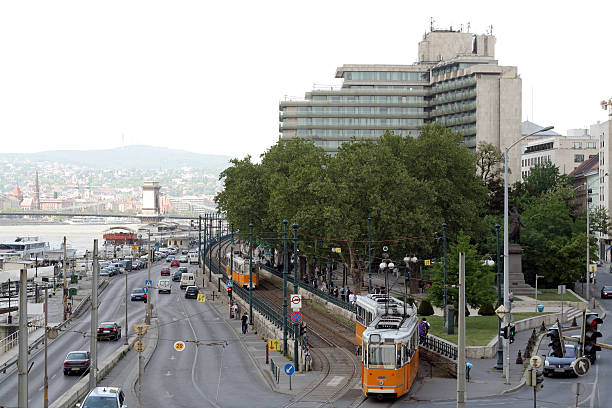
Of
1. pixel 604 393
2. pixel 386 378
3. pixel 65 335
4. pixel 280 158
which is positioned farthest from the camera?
pixel 280 158

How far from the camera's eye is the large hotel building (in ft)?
562

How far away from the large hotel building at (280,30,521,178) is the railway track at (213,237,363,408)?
101 meters

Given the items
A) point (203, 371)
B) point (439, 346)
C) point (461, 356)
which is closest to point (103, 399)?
point (461, 356)

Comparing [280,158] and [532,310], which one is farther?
[280,158]

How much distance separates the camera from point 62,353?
61125mm

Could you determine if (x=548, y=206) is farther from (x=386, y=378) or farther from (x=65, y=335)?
(x=386, y=378)

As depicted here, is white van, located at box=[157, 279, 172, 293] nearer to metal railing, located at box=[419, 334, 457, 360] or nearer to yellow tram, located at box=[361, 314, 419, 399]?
metal railing, located at box=[419, 334, 457, 360]

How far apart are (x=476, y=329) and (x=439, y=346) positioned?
13.7 meters

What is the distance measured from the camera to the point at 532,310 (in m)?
75.4

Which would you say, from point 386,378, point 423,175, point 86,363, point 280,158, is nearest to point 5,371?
point 86,363

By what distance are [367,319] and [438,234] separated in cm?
4012

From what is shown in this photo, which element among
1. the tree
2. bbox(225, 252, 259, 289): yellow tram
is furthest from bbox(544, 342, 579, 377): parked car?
bbox(225, 252, 259, 289): yellow tram

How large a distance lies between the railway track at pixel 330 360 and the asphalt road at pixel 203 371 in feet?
6.23

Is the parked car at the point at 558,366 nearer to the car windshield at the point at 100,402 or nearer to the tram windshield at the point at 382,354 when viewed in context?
the tram windshield at the point at 382,354
